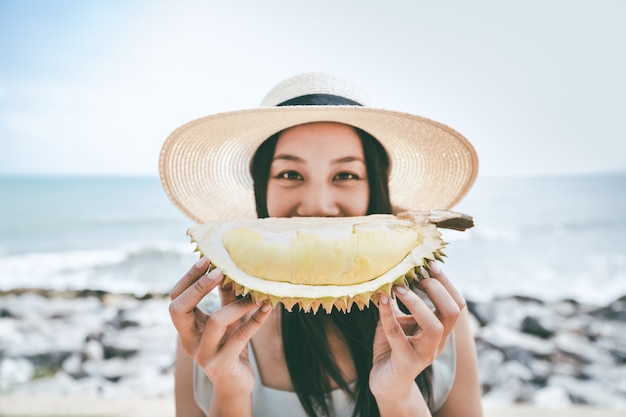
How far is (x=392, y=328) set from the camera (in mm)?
1238

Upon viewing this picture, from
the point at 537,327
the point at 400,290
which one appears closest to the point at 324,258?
the point at 400,290

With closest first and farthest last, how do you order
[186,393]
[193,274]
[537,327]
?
1. [193,274]
2. [186,393]
3. [537,327]

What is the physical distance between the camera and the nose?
160 cm

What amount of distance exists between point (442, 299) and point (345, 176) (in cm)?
64

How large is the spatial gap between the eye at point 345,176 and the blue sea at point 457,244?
331 inches

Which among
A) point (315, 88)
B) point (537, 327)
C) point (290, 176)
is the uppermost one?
point (315, 88)

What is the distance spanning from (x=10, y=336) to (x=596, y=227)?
19192 mm

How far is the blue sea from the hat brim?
774 cm

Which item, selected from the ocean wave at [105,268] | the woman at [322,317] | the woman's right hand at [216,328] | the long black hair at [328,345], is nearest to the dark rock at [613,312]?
the woman at [322,317]

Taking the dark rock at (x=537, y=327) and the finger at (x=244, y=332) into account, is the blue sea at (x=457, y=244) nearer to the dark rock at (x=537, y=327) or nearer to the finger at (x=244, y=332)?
the dark rock at (x=537, y=327)

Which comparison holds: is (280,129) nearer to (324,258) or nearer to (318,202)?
(318,202)

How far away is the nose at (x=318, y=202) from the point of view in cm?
160

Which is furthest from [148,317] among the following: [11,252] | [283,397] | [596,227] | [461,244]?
[596,227]

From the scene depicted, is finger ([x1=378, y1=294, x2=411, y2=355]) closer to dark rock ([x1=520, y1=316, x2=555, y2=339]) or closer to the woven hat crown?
the woven hat crown
